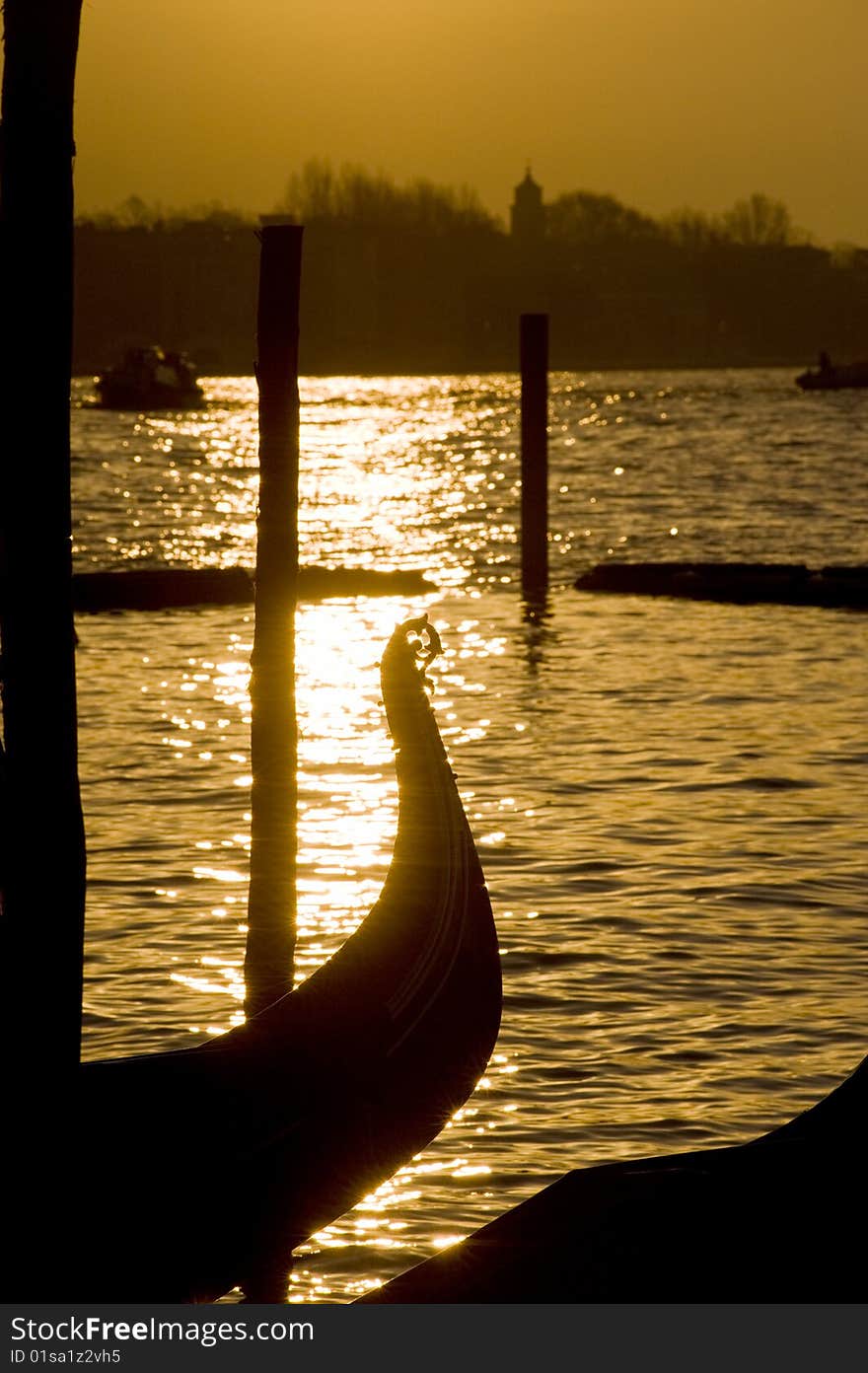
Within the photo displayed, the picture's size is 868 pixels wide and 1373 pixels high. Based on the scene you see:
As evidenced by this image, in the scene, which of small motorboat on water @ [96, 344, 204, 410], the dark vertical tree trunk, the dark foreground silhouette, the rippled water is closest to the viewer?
the dark foreground silhouette

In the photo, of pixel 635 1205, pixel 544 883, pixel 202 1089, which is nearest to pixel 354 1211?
pixel 202 1089

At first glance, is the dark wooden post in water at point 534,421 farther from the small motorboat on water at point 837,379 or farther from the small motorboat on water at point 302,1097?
the small motorboat on water at point 837,379

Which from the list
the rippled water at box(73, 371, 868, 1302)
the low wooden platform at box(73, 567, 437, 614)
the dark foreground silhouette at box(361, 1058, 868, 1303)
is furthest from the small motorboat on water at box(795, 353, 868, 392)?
the dark foreground silhouette at box(361, 1058, 868, 1303)

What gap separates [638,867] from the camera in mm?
10281

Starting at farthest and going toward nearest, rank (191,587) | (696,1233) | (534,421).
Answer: (191,587) < (534,421) < (696,1233)

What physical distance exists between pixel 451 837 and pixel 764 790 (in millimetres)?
5998

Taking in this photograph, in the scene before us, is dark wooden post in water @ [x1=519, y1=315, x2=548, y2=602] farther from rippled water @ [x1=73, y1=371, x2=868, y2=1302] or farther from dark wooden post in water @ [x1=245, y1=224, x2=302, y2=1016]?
dark wooden post in water @ [x1=245, y1=224, x2=302, y2=1016]

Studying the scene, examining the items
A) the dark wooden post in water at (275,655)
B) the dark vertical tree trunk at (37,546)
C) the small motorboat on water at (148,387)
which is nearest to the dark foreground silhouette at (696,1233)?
the dark vertical tree trunk at (37,546)

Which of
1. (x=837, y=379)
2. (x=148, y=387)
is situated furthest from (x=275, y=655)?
(x=837, y=379)

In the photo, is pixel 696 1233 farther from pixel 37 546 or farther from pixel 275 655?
pixel 275 655

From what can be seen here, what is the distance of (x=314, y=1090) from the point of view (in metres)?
5.77

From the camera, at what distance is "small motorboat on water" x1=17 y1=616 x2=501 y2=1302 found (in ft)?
17.1

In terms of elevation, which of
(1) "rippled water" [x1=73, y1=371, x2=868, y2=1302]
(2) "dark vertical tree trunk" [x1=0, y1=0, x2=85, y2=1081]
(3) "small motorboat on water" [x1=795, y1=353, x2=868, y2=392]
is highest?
(3) "small motorboat on water" [x1=795, y1=353, x2=868, y2=392]

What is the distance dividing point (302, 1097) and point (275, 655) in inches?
122
